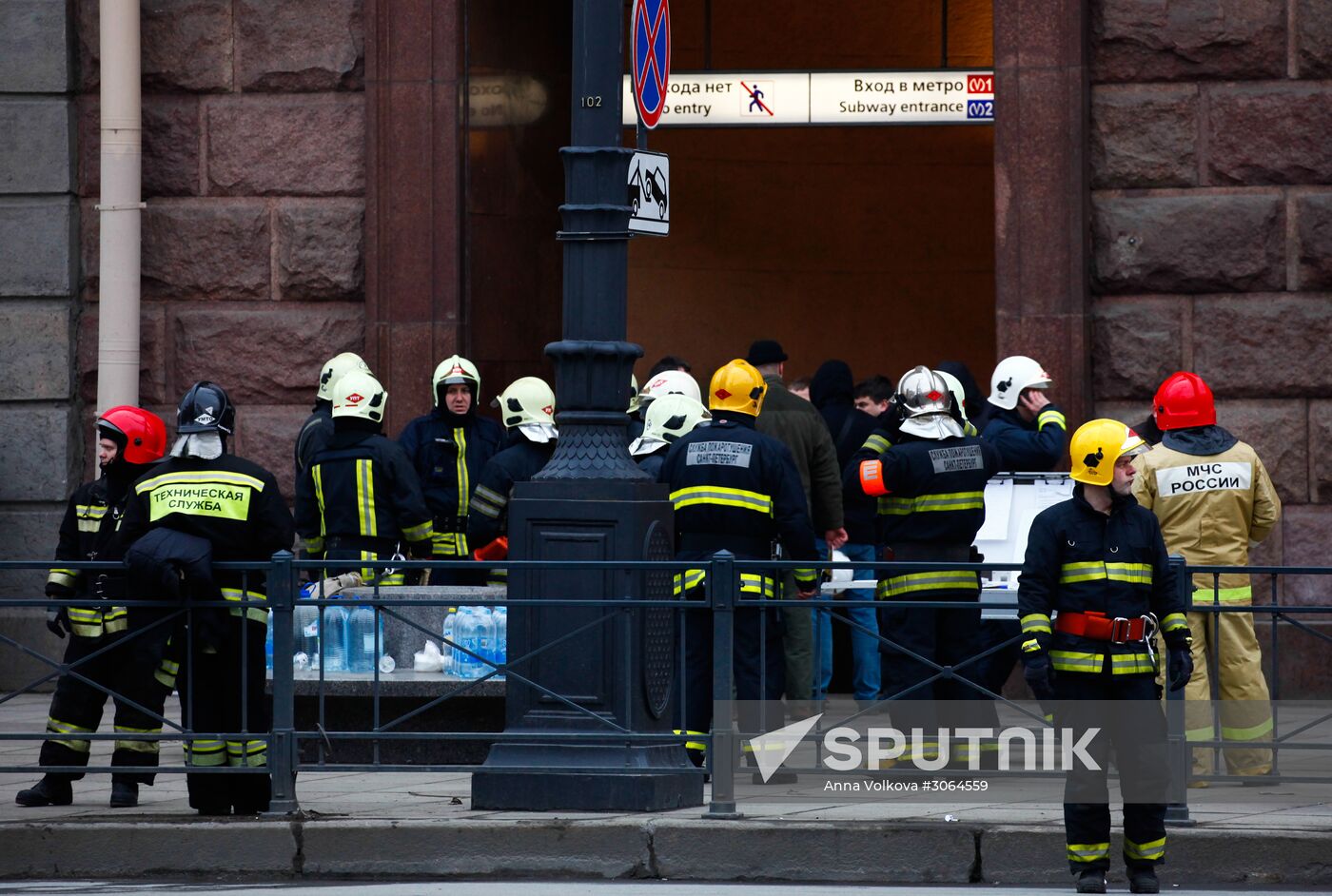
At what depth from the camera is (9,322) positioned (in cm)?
1357

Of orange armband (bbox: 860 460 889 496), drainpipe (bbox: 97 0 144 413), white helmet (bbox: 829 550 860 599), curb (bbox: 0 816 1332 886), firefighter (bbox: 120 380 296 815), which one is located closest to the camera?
curb (bbox: 0 816 1332 886)

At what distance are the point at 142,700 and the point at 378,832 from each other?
1494 mm

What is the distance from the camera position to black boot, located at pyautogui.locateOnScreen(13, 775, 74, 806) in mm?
9531

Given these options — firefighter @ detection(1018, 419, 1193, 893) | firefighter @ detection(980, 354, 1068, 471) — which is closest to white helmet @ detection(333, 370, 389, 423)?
firefighter @ detection(980, 354, 1068, 471)

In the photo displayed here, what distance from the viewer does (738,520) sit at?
10039 mm

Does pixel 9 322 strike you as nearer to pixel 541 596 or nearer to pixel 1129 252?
pixel 541 596

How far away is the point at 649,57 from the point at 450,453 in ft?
11.4

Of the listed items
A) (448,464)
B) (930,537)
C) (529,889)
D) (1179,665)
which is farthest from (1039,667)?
(448,464)

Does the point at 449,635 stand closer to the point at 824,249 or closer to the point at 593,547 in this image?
the point at 593,547

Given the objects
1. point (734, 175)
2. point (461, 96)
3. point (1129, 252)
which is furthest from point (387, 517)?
point (734, 175)

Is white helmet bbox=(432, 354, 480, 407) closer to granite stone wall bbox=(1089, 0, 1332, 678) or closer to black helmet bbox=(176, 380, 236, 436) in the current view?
black helmet bbox=(176, 380, 236, 436)

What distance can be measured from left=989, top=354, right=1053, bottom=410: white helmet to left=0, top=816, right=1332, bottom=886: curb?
3.92 metres

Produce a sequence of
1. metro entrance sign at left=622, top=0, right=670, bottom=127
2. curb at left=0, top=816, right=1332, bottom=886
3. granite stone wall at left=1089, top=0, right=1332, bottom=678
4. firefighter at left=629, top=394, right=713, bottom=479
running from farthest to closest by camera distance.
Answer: granite stone wall at left=1089, top=0, right=1332, bottom=678, firefighter at left=629, top=394, right=713, bottom=479, metro entrance sign at left=622, top=0, right=670, bottom=127, curb at left=0, top=816, right=1332, bottom=886

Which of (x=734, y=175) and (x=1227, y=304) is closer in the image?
(x=1227, y=304)
